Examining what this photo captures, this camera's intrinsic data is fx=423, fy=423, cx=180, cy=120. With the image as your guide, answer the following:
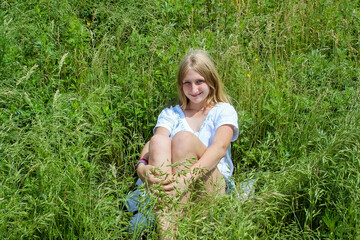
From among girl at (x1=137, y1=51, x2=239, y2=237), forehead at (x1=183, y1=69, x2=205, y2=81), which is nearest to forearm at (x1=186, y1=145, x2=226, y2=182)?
girl at (x1=137, y1=51, x2=239, y2=237)

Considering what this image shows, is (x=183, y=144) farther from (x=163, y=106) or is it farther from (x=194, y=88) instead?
(x=163, y=106)

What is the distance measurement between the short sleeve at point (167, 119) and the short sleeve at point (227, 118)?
37cm

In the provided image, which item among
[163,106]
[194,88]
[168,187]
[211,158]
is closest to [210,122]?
[194,88]

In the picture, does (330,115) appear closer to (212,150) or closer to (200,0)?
(212,150)

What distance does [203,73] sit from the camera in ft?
10.8

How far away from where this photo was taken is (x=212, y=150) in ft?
9.64

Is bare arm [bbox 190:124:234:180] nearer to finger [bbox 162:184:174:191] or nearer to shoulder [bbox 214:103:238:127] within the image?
shoulder [bbox 214:103:238:127]

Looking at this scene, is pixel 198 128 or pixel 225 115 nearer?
pixel 225 115

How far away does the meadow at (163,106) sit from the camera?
2.45 m

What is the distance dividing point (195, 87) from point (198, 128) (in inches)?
12.7

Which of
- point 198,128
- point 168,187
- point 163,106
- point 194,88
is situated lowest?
point 168,187

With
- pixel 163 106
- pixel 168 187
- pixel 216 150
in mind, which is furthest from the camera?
pixel 163 106

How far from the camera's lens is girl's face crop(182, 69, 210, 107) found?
129 inches

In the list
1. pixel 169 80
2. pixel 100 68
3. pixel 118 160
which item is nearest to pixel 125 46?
pixel 100 68
